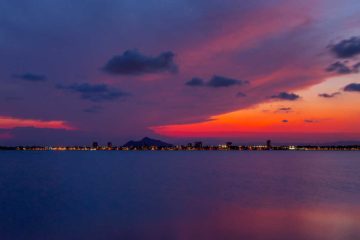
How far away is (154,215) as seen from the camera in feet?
79.7

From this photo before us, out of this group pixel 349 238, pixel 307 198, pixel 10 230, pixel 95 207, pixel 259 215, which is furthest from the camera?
pixel 307 198

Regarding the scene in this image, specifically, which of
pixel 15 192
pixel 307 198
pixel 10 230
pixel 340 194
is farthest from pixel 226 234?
pixel 15 192

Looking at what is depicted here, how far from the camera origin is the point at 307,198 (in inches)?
1283

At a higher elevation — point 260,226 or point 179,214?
point 179,214

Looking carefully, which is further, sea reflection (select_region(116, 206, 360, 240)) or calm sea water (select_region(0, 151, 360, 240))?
calm sea water (select_region(0, 151, 360, 240))

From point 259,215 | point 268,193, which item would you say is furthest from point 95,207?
point 268,193

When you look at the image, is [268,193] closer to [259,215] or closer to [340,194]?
[340,194]

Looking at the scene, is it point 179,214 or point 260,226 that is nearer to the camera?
point 260,226

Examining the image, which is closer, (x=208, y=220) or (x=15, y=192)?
(x=208, y=220)

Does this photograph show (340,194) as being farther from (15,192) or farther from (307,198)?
(15,192)

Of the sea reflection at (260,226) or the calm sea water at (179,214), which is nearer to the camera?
the sea reflection at (260,226)

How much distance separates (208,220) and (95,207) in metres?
9.88

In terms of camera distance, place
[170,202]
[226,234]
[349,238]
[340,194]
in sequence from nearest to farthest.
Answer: [349,238], [226,234], [170,202], [340,194]

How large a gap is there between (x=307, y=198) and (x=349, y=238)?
15.6m
